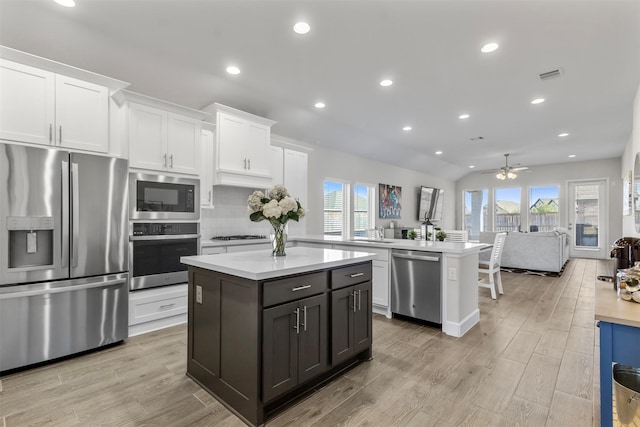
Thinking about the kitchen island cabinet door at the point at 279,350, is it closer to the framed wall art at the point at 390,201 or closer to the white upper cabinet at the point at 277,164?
the white upper cabinet at the point at 277,164

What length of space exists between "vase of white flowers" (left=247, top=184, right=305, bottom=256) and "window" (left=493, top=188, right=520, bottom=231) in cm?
1031

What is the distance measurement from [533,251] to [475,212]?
5023 millimetres

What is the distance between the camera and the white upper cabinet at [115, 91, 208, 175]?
3.20 metres

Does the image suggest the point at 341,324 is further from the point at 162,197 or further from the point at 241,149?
the point at 241,149

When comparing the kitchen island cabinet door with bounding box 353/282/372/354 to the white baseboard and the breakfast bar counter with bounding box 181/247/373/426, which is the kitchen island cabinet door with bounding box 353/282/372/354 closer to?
the breakfast bar counter with bounding box 181/247/373/426

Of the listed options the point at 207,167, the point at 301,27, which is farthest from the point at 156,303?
the point at 301,27

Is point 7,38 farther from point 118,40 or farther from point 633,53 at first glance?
point 633,53

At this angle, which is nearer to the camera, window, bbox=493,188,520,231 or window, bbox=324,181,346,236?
window, bbox=324,181,346,236

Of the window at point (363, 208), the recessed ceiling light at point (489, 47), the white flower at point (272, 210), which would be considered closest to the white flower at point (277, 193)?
the white flower at point (272, 210)

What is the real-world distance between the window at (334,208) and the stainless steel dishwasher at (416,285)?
301 centimetres

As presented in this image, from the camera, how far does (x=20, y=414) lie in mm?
1925

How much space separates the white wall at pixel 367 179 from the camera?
6.23 m

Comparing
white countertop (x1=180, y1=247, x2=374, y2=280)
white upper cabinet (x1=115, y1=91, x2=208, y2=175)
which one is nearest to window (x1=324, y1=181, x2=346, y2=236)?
white upper cabinet (x1=115, y1=91, x2=208, y2=175)

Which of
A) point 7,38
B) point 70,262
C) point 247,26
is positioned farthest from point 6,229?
point 247,26
